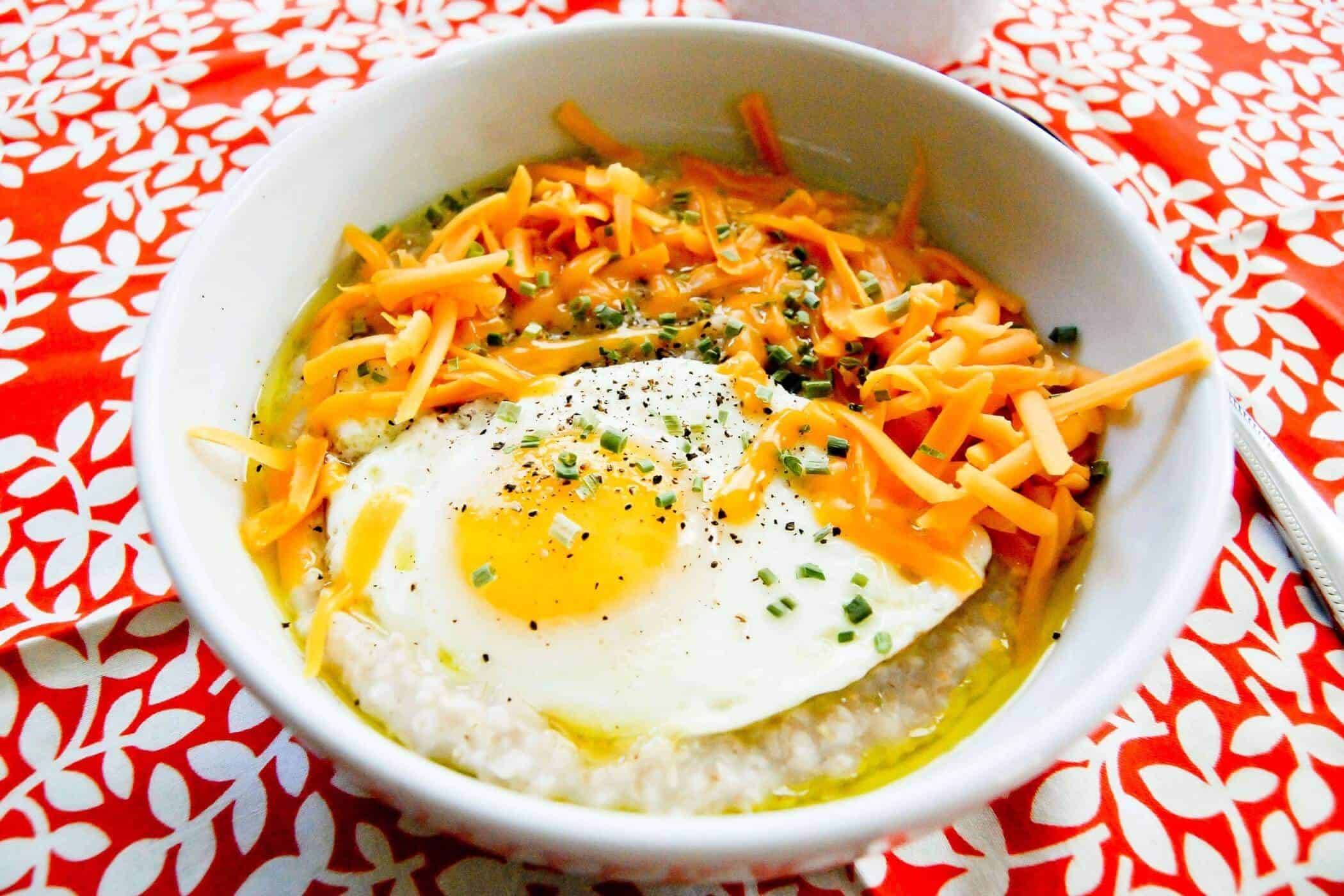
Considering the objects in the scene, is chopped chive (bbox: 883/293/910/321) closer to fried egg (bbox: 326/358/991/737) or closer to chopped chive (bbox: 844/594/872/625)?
fried egg (bbox: 326/358/991/737)

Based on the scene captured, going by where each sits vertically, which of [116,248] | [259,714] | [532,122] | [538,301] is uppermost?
[532,122]

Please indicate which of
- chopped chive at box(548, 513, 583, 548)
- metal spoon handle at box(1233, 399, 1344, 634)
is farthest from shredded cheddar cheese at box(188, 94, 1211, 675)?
metal spoon handle at box(1233, 399, 1344, 634)

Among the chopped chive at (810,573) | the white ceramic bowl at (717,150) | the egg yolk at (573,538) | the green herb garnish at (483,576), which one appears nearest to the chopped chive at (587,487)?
the egg yolk at (573,538)

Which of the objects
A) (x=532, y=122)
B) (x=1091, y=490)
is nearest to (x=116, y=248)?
(x=532, y=122)

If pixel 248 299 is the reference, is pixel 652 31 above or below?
above

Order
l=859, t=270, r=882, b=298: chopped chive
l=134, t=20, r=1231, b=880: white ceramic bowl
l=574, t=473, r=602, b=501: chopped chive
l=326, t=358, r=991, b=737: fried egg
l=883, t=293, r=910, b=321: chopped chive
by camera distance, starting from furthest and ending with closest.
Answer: l=859, t=270, r=882, b=298: chopped chive < l=883, t=293, r=910, b=321: chopped chive < l=574, t=473, r=602, b=501: chopped chive < l=326, t=358, r=991, b=737: fried egg < l=134, t=20, r=1231, b=880: white ceramic bowl

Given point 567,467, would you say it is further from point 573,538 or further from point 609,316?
point 609,316

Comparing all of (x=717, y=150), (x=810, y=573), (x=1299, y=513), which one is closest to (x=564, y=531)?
(x=810, y=573)

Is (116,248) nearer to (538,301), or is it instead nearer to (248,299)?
(248,299)
